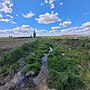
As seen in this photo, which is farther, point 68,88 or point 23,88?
point 23,88

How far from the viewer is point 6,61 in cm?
2875

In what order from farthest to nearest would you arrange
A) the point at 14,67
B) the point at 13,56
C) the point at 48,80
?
the point at 13,56, the point at 14,67, the point at 48,80

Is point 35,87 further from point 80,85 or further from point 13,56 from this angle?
point 13,56

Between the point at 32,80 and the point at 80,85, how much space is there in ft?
20.1

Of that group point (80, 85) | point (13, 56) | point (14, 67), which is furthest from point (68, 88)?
point (13, 56)

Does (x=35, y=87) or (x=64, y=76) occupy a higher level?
(x=64, y=76)

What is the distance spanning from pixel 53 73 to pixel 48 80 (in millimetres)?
982

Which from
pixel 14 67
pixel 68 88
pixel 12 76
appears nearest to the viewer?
pixel 68 88

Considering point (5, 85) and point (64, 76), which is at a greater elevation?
point (64, 76)

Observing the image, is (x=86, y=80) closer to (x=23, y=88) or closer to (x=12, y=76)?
(x=23, y=88)

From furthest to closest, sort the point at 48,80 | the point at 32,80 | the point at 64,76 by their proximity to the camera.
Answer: the point at 32,80, the point at 48,80, the point at 64,76

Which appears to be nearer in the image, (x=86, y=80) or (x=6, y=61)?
(x=86, y=80)

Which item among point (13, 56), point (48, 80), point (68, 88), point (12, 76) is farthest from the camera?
point (13, 56)

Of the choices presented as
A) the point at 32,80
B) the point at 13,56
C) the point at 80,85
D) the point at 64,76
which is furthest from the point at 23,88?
the point at 13,56
